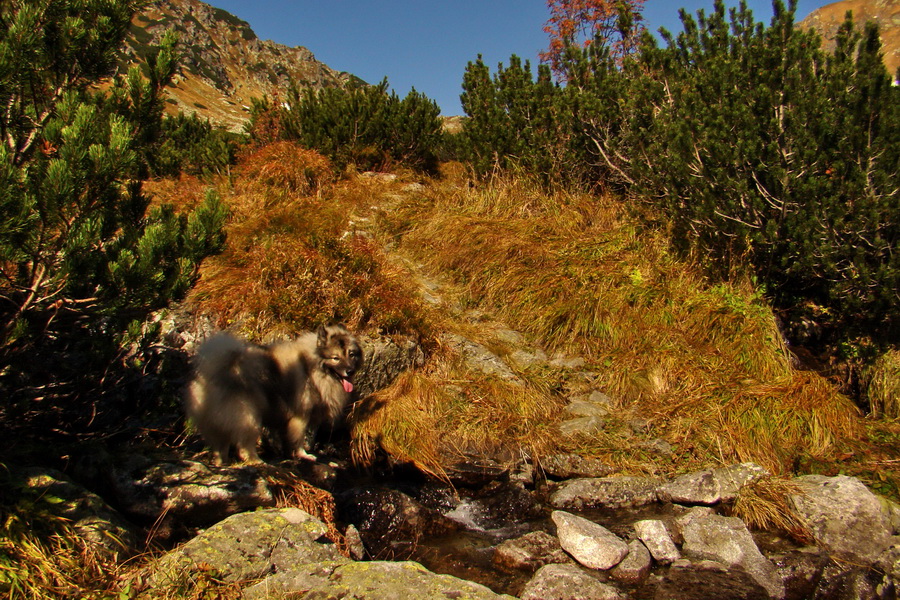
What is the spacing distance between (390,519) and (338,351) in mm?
1522

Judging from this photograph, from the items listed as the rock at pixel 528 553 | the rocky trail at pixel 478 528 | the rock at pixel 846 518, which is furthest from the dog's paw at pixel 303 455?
the rock at pixel 846 518

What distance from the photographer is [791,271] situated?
268 inches

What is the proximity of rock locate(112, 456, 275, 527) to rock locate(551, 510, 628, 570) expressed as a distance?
2.25 m

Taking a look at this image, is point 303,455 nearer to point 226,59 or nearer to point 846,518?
point 846,518

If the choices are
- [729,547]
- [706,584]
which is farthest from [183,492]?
[729,547]

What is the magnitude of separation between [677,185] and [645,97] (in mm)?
1534

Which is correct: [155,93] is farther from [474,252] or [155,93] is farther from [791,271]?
[791,271]

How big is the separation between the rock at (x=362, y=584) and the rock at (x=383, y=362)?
3.00 m

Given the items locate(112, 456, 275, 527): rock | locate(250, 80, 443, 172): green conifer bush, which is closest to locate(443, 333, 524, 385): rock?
locate(112, 456, 275, 527): rock

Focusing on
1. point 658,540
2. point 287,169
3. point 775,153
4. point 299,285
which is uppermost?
point 775,153

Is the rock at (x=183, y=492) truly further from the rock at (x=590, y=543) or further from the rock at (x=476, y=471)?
the rock at (x=590, y=543)

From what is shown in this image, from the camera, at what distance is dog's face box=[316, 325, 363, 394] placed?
17.4 ft

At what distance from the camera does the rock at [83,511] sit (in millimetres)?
3189

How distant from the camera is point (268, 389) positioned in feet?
16.3
